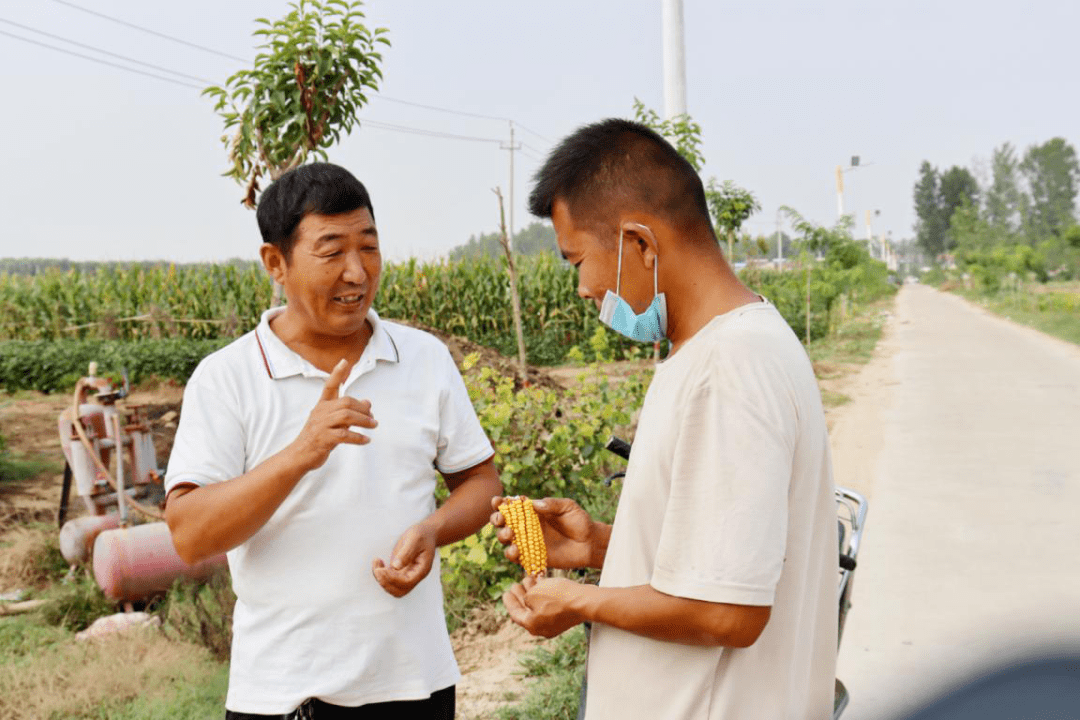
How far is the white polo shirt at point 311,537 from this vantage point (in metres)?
1.89

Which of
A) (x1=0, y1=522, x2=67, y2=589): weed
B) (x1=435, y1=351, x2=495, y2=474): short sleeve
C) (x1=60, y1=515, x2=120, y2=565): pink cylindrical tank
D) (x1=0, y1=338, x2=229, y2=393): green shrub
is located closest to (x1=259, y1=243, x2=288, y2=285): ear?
(x1=435, y1=351, x2=495, y2=474): short sleeve

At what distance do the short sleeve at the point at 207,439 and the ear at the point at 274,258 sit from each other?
0.94 feet

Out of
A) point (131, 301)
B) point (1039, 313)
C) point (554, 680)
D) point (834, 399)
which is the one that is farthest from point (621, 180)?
point (1039, 313)

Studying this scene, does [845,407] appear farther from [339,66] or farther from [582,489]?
[339,66]

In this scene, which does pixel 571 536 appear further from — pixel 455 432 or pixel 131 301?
pixel 131 301

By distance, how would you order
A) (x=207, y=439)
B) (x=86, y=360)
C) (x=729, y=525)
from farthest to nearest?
(x=86, y=360)
(x=207, y=439)
(x=729, y=525)

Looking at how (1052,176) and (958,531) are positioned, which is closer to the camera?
(958,531)

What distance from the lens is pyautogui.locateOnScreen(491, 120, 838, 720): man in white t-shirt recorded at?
4.23 feet

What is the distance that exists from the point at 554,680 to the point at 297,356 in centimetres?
215

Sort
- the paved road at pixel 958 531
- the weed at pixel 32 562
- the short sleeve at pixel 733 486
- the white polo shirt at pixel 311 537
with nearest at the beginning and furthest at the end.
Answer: the short sleeve at pixel 733 486 → the white polo shirt at pixel 311 537 → the paved road at pixel 958 531 → the weed at pixel 32 562

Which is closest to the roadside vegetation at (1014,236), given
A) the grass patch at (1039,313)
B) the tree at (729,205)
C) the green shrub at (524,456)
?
the grass patch at (1039,313)

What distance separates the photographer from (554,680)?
367 cm

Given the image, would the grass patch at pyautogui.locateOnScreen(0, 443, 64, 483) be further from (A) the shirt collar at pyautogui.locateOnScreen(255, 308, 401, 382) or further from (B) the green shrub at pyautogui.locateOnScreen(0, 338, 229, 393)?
(A) the shirt collar at pyautogui.locateOnScreen(255, 308, 401, 382)

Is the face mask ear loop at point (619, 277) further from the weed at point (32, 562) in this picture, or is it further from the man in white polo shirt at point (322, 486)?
the weed at point (32, 562)
